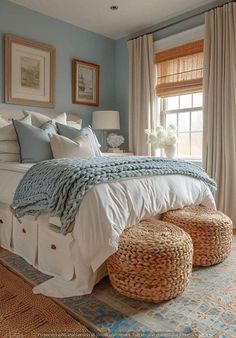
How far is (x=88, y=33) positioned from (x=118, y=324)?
4.01 meters

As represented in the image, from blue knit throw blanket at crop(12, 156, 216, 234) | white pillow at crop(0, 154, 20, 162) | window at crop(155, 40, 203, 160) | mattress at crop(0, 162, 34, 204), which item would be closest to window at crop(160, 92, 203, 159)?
window at crop(155, 40, 203, 160)

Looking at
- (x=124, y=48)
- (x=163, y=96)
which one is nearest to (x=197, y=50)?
(x=163, y=96)

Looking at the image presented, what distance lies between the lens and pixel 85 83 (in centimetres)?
424

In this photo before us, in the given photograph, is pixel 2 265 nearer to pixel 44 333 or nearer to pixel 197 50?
pixel 44 333

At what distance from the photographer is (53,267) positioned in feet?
6.11

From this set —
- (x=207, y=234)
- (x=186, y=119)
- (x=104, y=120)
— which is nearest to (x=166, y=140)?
(x=186, y=119)

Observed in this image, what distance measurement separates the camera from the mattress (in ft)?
7.38

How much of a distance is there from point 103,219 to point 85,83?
3109 millimetres

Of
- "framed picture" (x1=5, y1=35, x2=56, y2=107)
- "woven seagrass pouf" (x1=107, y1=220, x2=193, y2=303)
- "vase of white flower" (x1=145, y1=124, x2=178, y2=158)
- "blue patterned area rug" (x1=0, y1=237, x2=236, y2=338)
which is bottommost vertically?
"blue patterned area rug" (x1=0, y1=237, x2=236, y2=338)

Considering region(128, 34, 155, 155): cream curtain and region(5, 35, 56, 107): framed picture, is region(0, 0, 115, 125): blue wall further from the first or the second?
region(128, 34, 155, 155): cream curtain

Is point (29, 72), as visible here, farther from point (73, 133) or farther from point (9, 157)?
point (9, 157)

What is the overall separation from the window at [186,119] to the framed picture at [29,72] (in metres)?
1.63

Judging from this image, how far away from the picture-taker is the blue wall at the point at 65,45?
11.4 ft

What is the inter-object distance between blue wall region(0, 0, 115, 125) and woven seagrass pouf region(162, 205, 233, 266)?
2.57 metres
